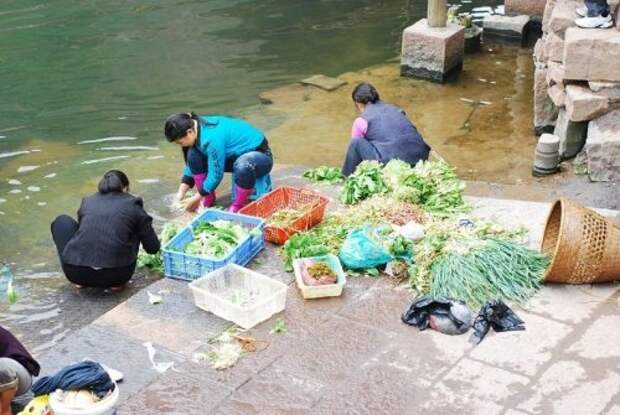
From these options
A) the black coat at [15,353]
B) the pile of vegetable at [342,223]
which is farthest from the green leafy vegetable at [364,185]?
the black coat at [15,353]

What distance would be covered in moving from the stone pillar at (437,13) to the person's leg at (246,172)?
5.67m

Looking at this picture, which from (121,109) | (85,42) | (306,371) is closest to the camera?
(306,371)

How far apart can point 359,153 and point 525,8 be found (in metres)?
8.13

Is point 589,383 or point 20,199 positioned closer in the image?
point 589,383

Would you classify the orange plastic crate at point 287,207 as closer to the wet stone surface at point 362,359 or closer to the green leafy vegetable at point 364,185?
the green leafy vegetable at point 364,185

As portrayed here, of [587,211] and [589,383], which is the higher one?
[587,211]

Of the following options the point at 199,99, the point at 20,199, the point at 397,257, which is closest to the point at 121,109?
the point at 199,99

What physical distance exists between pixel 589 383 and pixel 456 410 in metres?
0.81

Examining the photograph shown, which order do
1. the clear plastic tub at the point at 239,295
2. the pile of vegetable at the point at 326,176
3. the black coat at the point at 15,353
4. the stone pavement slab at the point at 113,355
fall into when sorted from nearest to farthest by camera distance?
the black coat at the point at 15,353 < the stone pavement slab at the point at 113,355 < the clear plastic tub at the point at 239,295 < the pile of vegetable at the point at 326,176

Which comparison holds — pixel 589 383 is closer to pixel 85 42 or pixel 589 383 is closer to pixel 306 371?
pixel 306 371

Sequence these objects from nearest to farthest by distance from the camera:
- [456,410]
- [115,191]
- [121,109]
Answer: [456,410] → [115,191] → [121,109]

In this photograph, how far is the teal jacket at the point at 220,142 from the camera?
7184mm

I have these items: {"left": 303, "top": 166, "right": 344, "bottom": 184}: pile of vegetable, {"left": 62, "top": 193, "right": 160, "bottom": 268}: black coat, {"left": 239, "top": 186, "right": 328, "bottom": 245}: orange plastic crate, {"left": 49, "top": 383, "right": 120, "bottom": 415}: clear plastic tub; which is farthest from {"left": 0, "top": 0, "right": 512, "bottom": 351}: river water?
{"left": 49, "top": 383, "right": 120, "bottom": 415}: clear plastic tub

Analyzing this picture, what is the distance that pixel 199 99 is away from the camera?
12.3 metres
